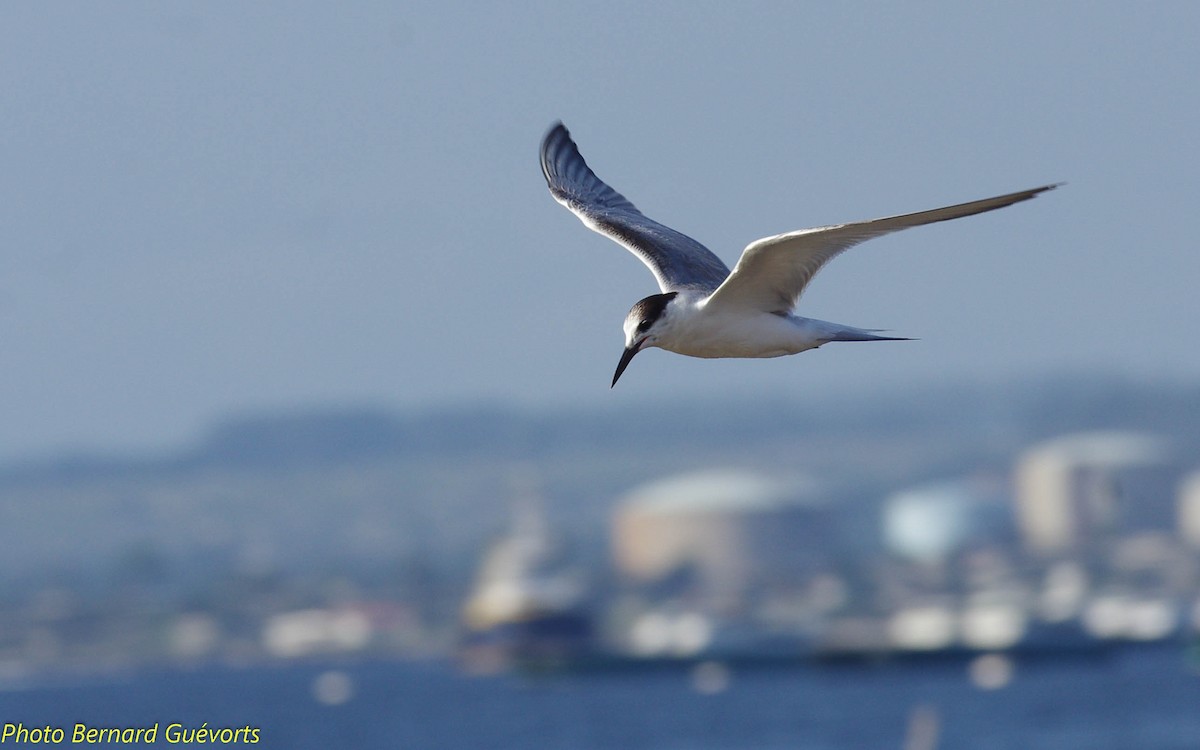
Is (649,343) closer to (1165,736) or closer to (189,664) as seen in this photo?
(1165,736)

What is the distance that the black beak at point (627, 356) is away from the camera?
37.3ft

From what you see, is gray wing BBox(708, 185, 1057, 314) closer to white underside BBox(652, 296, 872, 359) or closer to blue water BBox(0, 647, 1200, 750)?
white underside BBox(652, 296, 872, 359)

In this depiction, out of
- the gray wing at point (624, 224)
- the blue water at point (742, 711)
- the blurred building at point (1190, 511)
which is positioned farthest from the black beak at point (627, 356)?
the blurred building at point (1190, 511)

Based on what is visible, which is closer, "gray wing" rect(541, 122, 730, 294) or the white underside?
the white underside

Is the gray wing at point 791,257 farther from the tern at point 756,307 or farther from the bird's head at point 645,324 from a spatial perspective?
the bird's head at point 645,324

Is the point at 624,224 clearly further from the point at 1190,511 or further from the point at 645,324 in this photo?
the point at 1190,511

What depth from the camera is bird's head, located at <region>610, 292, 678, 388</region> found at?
11.5 metres

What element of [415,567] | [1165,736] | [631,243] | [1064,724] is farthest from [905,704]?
[631,243]

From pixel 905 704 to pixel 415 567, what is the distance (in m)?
53.2

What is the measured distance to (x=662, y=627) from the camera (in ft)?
298

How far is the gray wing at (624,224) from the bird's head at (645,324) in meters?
0.77

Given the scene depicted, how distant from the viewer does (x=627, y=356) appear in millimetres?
11477

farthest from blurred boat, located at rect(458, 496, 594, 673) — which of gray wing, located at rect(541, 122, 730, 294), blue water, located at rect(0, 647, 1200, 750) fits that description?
gray wing, located at rect(541, 122, 730, 294)

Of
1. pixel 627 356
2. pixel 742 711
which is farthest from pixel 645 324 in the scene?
pixel 742 711
